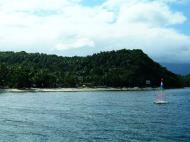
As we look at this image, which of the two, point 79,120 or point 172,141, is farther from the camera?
point 79,120

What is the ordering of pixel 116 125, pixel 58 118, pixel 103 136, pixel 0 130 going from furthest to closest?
pixel 58 118 < pixel 116 125 < pixel 0 130 < pixel 103 136

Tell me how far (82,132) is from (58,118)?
81.4 ft

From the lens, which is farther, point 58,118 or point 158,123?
point 58,118

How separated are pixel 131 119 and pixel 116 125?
12.6 meters

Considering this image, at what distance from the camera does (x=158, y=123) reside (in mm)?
91188

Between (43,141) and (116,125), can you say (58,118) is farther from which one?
(43,141)

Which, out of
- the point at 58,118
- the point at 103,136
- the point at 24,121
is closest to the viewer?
the point at 103,136

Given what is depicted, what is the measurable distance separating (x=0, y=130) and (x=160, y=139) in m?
27.6

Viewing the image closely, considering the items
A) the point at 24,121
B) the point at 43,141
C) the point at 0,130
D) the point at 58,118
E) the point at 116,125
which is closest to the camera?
the point at 43,141

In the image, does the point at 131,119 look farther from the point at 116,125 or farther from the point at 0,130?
the point at 0,130

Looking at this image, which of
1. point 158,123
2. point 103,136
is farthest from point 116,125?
point 103,136

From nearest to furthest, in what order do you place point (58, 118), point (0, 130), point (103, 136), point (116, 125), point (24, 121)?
point (103, 136) < point (0, 130) < point (116, 125) < point (24, 121) < point (58, 118)

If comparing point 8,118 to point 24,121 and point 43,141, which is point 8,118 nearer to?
point 24,121

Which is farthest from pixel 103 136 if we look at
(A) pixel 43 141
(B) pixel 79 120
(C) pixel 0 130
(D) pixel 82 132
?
(B) pixel 79 120
